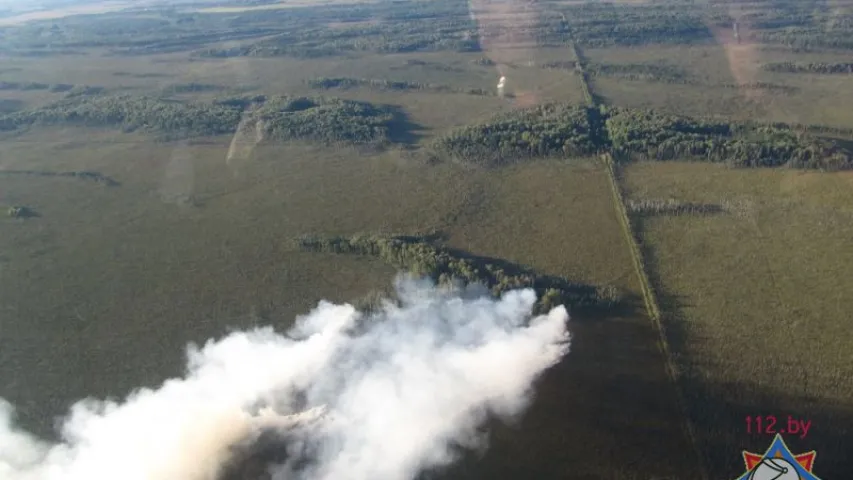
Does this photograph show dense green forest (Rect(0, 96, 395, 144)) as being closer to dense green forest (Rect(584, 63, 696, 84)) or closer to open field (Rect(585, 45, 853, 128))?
open field (Rect(585, 45, 853, 128))

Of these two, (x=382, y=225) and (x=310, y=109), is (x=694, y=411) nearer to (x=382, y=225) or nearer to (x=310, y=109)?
(x=382, y=225)

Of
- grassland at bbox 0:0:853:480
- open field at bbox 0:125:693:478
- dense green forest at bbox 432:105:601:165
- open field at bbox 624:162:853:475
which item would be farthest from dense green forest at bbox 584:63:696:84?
open field at bbox 0:125:693:478

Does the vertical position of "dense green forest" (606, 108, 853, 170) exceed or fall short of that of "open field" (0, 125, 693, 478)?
it exceeds it

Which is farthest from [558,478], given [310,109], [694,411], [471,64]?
[471,64]

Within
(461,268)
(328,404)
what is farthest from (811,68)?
(328,404)

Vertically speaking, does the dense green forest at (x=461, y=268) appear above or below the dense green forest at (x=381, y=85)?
below

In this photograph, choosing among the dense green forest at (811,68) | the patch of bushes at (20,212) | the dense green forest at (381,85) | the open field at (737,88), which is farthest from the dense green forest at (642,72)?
the patch of bushes at (20,212)

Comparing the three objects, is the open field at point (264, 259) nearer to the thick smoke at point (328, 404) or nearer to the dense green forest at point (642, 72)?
the thick smoke at point (328, 404)

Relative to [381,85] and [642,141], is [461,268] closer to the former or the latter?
[642,141]

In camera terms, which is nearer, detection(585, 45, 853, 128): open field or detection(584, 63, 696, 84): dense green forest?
detection(585, 45, 853, 128): open field
